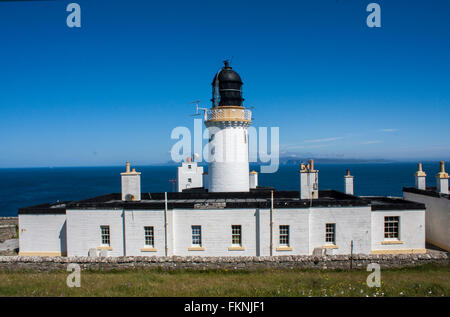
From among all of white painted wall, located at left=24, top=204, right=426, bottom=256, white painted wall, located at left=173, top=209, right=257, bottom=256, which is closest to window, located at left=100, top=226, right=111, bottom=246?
white painted wall, located at left=24, top=204, right=426, bottom=256

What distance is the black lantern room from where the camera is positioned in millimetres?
24875

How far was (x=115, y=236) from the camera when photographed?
18.9 metres

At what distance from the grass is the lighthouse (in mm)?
10389

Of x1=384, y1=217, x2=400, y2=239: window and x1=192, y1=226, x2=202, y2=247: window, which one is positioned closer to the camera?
x1=192, y1=226, x2=202, y2=247: window

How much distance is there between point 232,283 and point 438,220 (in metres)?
15.7

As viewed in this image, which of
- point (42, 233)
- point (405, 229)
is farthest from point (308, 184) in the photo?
point (42, 233)

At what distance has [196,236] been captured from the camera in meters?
19.0

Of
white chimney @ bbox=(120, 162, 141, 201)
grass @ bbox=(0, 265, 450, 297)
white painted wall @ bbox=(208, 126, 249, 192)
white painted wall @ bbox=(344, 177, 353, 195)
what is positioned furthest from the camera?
white painted wall @ bbox=(208, 126, 249, 192)

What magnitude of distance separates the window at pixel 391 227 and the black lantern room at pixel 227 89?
1328cm

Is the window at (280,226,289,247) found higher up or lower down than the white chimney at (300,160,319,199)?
lower down

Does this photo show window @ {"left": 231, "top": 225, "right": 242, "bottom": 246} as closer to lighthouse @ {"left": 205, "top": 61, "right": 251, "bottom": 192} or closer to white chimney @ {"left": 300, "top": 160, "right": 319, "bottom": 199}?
white chimney @ {"left": 300, "top": 160, "right": 319, "bottom": 199}
